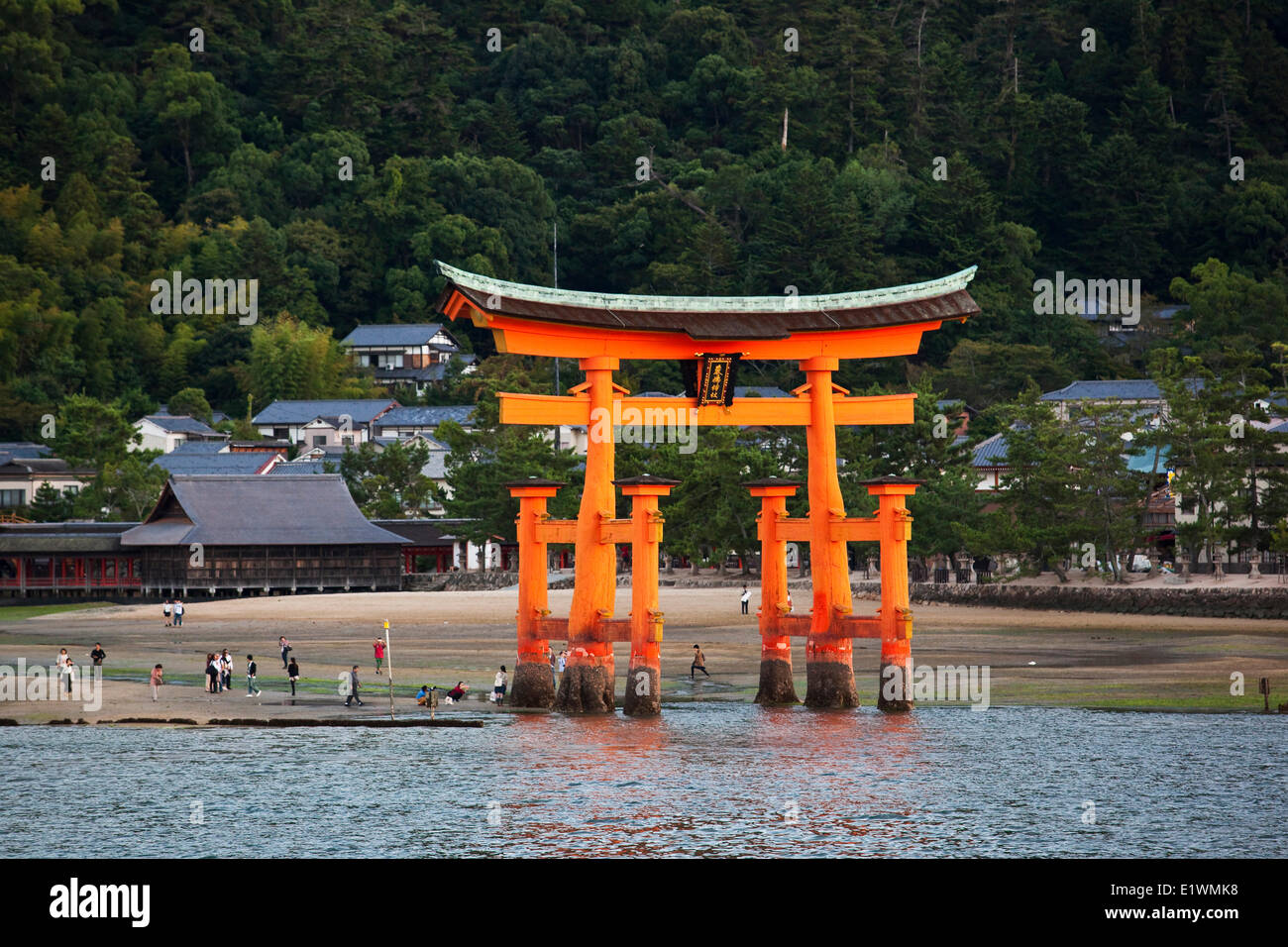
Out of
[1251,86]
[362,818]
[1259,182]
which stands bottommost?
[362,818]

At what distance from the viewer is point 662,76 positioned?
157500 millimetres

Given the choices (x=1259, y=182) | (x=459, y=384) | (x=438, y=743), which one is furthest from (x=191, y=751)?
(x=1259, y=182)

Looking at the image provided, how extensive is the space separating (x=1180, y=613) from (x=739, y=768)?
3245 centimetres

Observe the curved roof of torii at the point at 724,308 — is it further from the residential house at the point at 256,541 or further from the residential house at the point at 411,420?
the residential house at the point at 411,420

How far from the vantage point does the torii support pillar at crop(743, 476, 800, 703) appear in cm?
3875

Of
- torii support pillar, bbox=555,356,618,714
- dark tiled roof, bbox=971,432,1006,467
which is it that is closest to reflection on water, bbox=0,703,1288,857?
torii support pillar, bbox=555,356,618,714

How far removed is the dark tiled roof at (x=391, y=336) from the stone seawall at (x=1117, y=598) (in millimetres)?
71891

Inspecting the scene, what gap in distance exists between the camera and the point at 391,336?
136m

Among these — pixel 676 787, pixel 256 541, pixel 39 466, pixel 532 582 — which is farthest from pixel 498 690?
pixel 39 466

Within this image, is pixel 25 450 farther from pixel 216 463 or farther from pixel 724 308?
pixel 724 308

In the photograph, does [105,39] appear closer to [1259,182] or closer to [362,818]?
[1259,182]

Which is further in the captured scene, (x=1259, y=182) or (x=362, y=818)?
(x=1259, y=182)

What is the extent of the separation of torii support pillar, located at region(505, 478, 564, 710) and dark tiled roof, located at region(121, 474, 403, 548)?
143 ft

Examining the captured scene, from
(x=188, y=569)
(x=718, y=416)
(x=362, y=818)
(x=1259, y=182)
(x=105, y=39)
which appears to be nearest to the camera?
(x=362, y=818)
